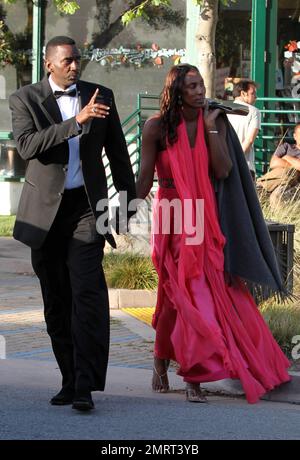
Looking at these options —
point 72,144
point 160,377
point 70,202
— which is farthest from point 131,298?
point 72,144

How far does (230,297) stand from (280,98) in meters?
9.15

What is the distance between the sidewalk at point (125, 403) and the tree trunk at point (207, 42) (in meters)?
3.96

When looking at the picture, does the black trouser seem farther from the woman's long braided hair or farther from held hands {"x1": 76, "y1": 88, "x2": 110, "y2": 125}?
the woman's long braided hair

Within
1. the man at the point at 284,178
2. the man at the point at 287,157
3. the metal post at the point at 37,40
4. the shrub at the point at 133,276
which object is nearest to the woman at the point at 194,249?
the shrub at the point at 133,276

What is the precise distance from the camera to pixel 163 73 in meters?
16.8

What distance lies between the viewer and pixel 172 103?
6.91m

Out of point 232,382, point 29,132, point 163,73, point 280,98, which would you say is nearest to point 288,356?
point 232,382

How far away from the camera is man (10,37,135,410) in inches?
247

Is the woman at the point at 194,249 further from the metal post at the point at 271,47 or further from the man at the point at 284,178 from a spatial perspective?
the metal post at the point at 271,47

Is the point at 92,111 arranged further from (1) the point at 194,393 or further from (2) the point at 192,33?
(2) the point at 192,33

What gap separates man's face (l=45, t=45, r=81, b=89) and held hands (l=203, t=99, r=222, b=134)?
38.1 inches

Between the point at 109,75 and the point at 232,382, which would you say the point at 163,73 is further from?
the point at 232,382

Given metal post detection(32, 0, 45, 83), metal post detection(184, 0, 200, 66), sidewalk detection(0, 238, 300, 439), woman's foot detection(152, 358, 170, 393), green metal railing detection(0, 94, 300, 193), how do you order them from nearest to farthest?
1. sidewalk detection(0, 238, 300, 439)
2. woman's foot detection(152, 358, 170, 393)
3. metal post detection(184, 0, 200, 66)
4. green metal railing detection(0, 94, 300, 193)
5. metal post detection(32, 0, 45, 83)

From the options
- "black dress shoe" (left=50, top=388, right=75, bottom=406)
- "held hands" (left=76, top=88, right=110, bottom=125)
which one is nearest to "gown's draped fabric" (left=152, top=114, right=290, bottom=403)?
"black dress shoe" (left=50, top=388, right=75, bottom=406)
